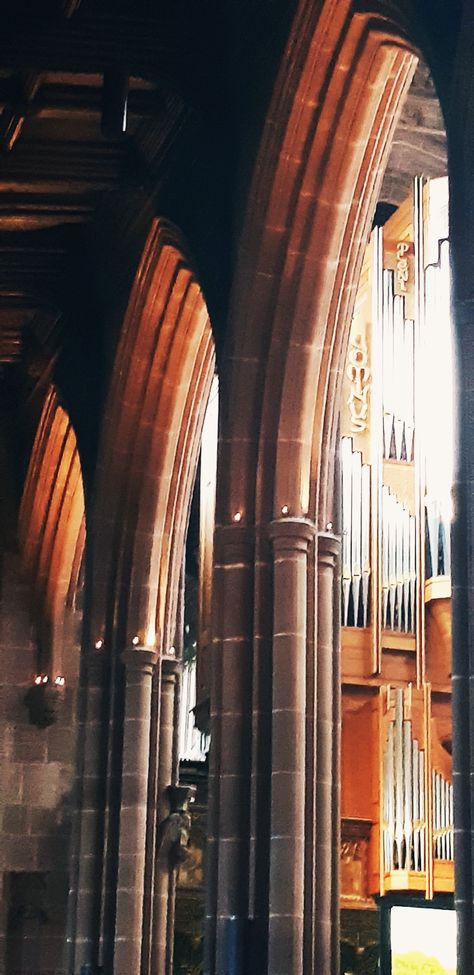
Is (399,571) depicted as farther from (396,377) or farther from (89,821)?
(89,821)

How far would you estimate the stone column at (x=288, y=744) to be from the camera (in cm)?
1276

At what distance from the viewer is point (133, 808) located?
18.0 m

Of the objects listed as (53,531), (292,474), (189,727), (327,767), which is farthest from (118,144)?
(189,727)

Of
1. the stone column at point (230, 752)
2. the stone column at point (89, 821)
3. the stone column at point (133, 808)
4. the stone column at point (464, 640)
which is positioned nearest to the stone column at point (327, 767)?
the stone column at point (230, 752)

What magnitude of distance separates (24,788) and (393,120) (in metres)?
11.9

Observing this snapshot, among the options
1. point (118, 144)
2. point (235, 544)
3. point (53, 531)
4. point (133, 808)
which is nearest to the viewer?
point (235, 544)

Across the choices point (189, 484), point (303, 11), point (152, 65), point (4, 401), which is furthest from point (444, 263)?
point (4, 401)

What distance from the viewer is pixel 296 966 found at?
12625 mm

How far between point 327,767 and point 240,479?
224cm

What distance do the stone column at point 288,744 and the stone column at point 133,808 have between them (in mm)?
4955

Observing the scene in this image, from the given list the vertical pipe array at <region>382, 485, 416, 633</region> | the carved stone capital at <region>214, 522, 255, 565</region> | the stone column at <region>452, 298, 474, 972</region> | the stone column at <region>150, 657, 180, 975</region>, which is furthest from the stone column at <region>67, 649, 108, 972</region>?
the stone column at <region>452, 298, 474, 972</region>

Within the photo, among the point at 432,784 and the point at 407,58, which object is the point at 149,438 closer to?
the point at 432,784

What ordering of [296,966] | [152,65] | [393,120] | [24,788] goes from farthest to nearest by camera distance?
[24,788]
[152,65]
[393,120]
[296,966]

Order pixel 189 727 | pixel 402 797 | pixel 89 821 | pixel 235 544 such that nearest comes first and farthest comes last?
pixel 235 544
pixel 402 797
pixel 89 821
pixel 189 727
